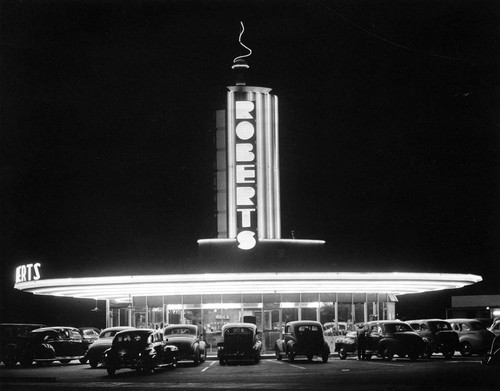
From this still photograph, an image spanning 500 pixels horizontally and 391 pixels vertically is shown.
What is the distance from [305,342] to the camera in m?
27.6

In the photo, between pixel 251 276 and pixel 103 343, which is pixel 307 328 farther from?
pixel 103 343

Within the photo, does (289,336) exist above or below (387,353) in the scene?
above

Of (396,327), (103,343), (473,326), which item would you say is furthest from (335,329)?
(103,343)

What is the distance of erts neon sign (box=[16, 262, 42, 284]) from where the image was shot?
34281mm

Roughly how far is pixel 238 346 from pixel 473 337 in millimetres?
10111

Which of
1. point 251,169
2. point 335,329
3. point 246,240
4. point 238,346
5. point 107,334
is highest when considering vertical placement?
point 251,169

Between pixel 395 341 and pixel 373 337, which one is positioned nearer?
pixel 395 341

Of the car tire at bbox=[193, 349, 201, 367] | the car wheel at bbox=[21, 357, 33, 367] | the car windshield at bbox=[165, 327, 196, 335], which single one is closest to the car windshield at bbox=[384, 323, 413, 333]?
the car tire at bbox=[193, 349, 201, 367]

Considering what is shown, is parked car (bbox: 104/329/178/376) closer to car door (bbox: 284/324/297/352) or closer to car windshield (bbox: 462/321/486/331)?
car door (bbox: 284/324/297/352)

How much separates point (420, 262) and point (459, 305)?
25609 mm

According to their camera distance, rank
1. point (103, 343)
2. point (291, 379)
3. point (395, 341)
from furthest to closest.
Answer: point (395, 341)
point (103, 343)
point (291, 379)

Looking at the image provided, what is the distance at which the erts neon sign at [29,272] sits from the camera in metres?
34.3

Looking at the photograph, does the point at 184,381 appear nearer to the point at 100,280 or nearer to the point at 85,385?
the point at 85,385

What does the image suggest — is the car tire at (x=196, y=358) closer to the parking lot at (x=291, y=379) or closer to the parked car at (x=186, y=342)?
the parked car at (x=186, y=342)
